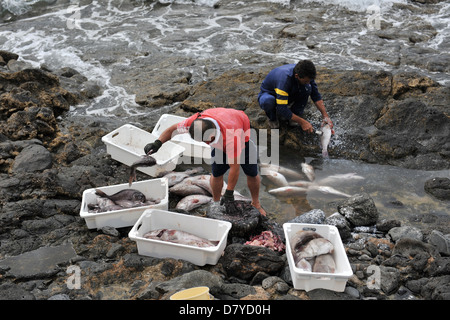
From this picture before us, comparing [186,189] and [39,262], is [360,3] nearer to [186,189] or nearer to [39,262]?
[186,189]

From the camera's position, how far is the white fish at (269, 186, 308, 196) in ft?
21.9

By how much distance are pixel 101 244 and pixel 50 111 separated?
13.0 feet

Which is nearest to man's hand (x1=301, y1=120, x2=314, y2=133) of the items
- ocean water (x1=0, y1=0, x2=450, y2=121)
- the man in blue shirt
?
the man in blue shirt

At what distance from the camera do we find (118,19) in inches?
615

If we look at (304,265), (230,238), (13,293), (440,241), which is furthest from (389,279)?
(13,293)

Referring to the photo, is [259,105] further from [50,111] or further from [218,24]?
[218,24]

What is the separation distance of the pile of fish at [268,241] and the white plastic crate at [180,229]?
416mm

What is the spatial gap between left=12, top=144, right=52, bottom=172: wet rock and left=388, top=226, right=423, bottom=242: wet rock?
5.17 meters

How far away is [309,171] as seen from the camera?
710 cm

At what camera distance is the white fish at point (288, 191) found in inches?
262

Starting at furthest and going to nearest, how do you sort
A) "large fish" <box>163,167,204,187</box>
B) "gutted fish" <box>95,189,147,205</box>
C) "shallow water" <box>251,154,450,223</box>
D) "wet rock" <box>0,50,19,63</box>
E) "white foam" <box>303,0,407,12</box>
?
"white foam" <box>303,0,407,12</box> → "wet rock" <box>0,50,19,63</box> → "large fish" <box>163,167,204,187</box> → "shallow water" <box>251,154,450,223</box> → "gutted fish" <box>95,189,147,205</box>

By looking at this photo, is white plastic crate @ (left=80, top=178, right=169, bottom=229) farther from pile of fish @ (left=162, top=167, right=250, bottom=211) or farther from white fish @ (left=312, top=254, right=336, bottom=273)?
white fish @ (left=312, top=254, right=336, bottom=273)

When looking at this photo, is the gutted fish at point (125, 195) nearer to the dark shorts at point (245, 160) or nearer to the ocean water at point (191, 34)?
the dark shorts at point (245, 160)

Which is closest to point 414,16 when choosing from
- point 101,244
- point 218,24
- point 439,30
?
point 439,30
